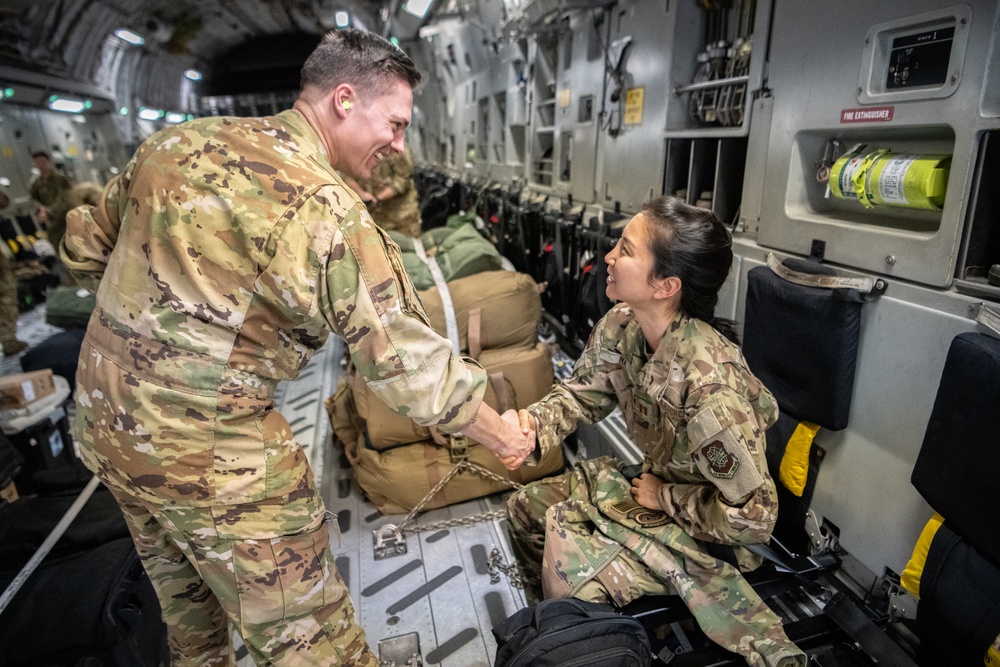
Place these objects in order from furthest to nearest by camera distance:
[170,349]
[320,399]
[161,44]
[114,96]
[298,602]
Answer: [161,44]
[114,96]
[320,399]
[298,602]
[170,349]

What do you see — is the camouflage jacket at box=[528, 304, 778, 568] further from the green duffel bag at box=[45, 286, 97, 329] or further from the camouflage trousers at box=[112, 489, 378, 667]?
the green duffel bag at box=[45, 286, 97, 329]

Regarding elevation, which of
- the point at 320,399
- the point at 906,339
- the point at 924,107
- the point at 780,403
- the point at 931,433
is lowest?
the point at 320,399

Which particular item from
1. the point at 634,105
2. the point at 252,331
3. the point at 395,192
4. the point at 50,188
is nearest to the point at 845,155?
the point at 634,105

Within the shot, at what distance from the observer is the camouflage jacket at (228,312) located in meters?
1.28

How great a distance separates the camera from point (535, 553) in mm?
2197

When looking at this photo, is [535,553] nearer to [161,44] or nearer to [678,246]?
[678,246]

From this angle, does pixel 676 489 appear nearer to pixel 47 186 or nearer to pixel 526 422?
pixel 526 422

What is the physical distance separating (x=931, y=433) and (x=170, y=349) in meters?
1.98

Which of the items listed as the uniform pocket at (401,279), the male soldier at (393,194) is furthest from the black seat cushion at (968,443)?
the male soldier at (393,194)

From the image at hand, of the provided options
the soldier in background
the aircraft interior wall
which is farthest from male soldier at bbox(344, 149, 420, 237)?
the soldier in background

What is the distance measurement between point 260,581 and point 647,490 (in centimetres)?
121

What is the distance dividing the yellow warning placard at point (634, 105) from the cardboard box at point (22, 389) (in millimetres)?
3590

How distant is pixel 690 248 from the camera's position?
66.7 inches

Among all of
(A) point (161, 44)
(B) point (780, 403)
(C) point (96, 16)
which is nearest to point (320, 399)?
(B) point (780, 403)
